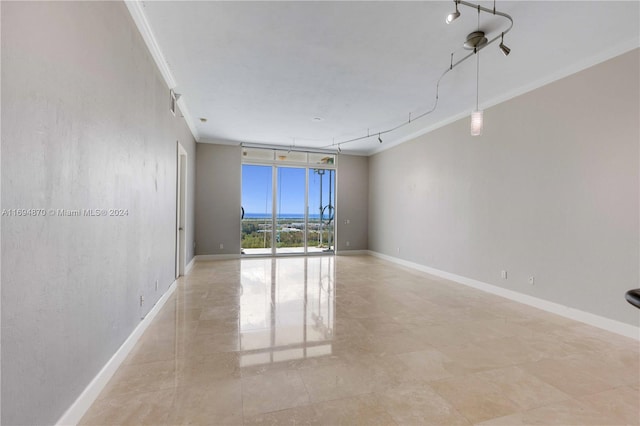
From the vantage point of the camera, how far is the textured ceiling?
256 centimetres

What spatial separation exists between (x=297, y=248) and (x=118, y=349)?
20.6 feet

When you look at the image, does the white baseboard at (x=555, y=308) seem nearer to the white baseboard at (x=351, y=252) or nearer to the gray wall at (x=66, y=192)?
the white baseboard at (x=351, y=252)

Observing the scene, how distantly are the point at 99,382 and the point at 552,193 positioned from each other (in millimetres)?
5215

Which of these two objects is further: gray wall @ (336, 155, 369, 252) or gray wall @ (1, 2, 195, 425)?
gray wall @ (336, 155, 369, 252)

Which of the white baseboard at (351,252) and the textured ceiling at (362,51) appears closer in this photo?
the textured ceiling at (362,51)

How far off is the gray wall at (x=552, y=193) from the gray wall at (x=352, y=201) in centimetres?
294

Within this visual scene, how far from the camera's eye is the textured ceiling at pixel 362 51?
2.56 meters

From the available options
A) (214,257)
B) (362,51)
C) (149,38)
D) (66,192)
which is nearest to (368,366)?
(66,192)

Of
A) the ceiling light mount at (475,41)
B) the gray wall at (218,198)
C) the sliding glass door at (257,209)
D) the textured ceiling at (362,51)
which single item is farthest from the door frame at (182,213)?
the ceiling light mount at (475,41)

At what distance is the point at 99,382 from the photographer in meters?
1.99

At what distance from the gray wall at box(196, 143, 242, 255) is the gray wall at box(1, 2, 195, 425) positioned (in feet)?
15.2


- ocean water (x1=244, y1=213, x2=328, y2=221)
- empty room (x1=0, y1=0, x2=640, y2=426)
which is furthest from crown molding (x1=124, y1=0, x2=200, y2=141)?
ocean water (x1=244, y1=213, x2=328, y2=221)

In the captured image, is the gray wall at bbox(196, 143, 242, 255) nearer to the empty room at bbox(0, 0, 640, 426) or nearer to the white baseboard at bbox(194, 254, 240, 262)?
the white baseboard at bbox(194, 254, 240, 262)

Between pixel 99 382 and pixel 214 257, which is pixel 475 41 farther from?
pixel 214 257
